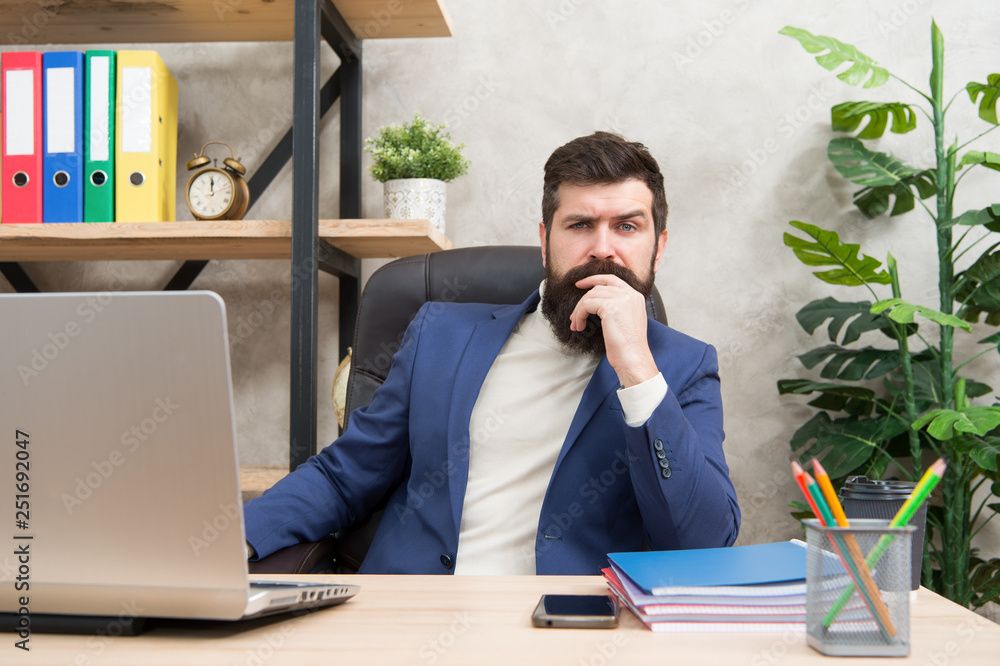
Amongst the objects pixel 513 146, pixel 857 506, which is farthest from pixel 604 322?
pixel 513 146

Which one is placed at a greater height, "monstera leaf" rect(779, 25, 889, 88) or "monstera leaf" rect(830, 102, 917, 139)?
"monstera leaf" rect(779, 25, 889, 88)

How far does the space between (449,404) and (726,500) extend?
1.60 feet

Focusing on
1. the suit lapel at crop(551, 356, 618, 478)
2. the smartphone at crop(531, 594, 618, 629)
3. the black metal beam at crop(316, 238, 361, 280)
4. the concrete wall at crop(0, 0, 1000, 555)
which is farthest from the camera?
the concrete wall at crop(0, 0, 1000, 555)

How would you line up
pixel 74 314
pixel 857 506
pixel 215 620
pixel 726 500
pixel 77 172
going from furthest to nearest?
pixel 77 172 < pixel 726 500 < pixel 857 506 < pixel 215 620 < pixel 74 314

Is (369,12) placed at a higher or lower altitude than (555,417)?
higher

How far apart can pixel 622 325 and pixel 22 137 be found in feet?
5.14

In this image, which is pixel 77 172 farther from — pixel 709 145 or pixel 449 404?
pixel 709 145

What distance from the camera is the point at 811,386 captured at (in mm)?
1997

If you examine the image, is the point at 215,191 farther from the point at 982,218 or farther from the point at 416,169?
the point at 982,218

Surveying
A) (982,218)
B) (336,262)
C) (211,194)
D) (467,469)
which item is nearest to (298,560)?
(467,469)

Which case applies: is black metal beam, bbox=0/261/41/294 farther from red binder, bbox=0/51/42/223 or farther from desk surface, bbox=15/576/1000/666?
desk surface, bbox=15/576/1000/666

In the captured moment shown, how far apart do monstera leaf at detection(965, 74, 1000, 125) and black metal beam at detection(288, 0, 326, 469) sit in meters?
1.45

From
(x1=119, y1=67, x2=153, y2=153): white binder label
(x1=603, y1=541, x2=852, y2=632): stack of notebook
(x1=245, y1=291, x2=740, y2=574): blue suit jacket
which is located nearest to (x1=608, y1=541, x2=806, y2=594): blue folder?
(x1=603, y1=541, x2=852, y2=632): stack of notebook

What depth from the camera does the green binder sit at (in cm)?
199
